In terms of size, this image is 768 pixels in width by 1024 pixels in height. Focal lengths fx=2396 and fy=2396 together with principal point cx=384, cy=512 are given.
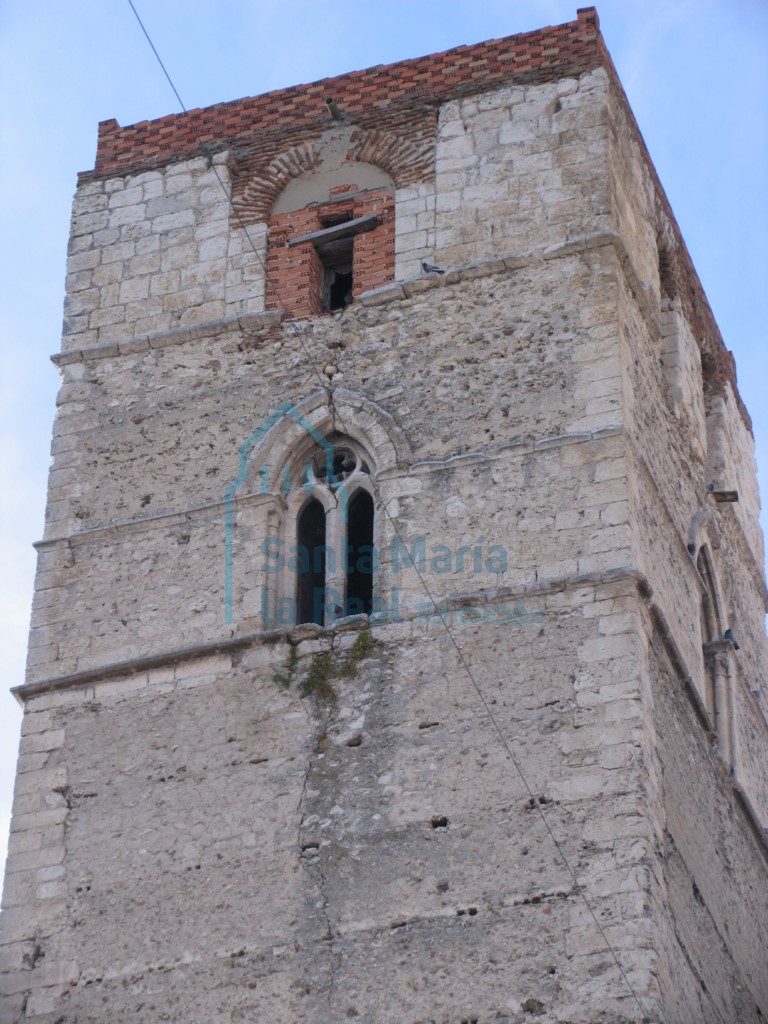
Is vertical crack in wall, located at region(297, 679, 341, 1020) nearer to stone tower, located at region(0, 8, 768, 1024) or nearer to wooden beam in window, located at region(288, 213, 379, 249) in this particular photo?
stone tower, located at region(0, 8, 768, 1024)

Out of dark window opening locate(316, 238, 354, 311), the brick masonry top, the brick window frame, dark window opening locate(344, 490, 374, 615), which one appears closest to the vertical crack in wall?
dark window opening locate(344, 490, 374, 615)

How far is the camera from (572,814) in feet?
44.5

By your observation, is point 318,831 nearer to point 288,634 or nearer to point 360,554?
point 288,634

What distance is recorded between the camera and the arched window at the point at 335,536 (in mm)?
15289

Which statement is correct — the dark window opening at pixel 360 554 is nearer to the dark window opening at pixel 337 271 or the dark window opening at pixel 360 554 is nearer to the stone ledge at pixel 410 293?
the stone ledge at pixel 410 293

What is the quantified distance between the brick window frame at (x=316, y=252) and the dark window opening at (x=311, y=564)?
160 centimetres

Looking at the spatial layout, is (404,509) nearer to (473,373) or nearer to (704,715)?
(473,373)

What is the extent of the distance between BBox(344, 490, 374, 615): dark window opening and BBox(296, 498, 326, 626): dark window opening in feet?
0.57

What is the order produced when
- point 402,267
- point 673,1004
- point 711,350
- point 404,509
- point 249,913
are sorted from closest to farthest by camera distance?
point 673,1004 < point 249,913 < point 404,509 < point 402,267 < point 711,350

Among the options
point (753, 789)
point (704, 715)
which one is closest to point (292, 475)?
point (704, 715)

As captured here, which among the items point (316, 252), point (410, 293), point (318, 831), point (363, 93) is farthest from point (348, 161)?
point (318, 831)

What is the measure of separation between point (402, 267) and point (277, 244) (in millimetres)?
1099

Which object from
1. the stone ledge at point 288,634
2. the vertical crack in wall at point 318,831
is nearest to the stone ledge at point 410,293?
the stone ledge at point 288,634

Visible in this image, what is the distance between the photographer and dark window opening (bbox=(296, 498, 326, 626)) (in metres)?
15.4
